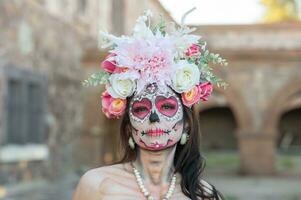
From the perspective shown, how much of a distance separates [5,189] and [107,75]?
953 centimetres

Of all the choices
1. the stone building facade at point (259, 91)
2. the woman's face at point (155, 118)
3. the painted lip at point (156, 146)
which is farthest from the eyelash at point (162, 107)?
the stone building facade at point (259, 91)

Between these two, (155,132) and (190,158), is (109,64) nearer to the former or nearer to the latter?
(155,132)

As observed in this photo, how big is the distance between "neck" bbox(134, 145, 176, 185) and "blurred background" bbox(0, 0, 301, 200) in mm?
8640

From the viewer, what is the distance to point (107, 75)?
87.7 inches

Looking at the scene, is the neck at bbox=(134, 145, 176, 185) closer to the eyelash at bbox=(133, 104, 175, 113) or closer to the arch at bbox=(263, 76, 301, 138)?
the eyelash at bbox=(133, 104, 175, 113)

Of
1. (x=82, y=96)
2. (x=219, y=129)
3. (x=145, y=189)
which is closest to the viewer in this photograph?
(x=145, y=189)

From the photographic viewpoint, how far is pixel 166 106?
2176 mm

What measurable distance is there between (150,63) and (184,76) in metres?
0.11

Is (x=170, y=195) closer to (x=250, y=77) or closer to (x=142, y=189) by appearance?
(x=142, y=189)

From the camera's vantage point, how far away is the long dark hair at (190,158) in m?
2.17

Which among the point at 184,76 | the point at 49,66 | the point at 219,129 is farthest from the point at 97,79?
the point at 219,129

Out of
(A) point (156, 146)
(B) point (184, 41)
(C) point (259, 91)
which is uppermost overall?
(C) point (259, 91)

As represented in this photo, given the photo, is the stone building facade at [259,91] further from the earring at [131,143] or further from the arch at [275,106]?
the earring at [131,143]

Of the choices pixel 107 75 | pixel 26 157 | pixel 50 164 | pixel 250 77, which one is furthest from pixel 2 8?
pixel 107 75
